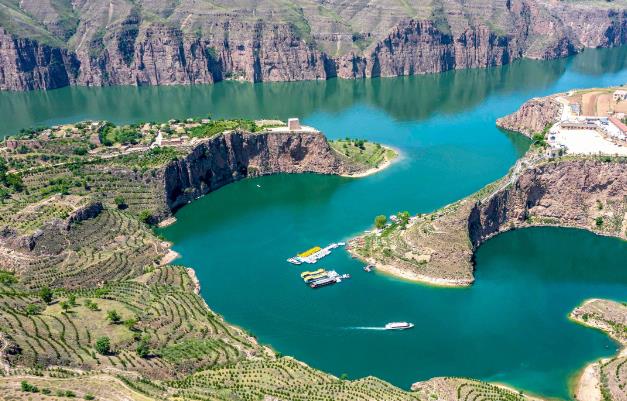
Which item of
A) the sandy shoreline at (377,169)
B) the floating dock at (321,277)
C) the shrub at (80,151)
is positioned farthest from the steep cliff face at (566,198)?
the shrub at (80,151)

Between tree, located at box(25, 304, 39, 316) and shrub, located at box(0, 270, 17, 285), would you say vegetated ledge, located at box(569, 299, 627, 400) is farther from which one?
shrub, located at box(0, 270, 17, 285)

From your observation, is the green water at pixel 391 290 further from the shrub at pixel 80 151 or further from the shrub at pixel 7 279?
the shrub at pixel 7 279

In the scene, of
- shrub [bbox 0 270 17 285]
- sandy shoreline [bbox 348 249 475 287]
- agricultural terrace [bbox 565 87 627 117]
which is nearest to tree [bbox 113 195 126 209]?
shrub [bbox 0 270 17 285]

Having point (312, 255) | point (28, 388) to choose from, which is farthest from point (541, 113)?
point (28, 388)

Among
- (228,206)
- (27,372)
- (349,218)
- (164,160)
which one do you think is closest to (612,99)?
(349,218)

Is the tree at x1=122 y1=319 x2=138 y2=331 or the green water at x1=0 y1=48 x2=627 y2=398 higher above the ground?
the tree at x1=122 y1=319 x2=138 y2=331

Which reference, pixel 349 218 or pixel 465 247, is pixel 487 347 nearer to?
pixel 465 247
